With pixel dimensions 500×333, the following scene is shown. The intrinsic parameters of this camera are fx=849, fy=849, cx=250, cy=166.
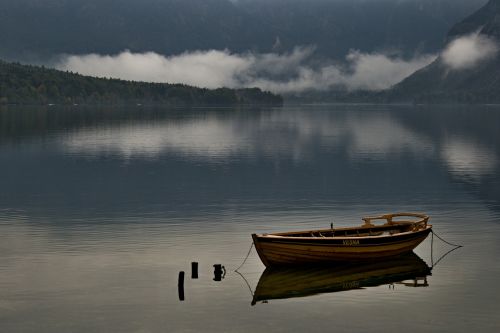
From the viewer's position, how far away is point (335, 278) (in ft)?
200

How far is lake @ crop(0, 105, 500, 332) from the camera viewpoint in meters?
51.3

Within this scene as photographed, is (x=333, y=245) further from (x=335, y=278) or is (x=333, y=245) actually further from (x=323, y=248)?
(x=335, y=278)

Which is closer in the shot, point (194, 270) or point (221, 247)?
point (194, 270)

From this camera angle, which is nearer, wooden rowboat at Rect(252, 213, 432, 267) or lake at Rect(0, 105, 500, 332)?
lake at Rect(0, 105, 500, 332)

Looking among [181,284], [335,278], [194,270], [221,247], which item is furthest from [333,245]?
[181,284]

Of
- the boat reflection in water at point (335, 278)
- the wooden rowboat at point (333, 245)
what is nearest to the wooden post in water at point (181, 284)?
the boat reflection in water at point (335, 278)

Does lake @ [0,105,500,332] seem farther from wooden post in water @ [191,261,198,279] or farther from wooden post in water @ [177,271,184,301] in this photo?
wooden post in water @ [191,261,198,279]

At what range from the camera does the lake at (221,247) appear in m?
51.3

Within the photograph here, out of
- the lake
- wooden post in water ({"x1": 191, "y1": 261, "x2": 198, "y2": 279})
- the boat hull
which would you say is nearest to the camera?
the lake

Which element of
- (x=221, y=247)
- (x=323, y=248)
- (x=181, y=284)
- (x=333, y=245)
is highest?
(x=333, y=245)

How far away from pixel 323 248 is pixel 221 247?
37.1 feet

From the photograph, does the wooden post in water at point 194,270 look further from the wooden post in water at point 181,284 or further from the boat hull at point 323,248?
the boat hull at point 323,248

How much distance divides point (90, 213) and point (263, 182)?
37.0m

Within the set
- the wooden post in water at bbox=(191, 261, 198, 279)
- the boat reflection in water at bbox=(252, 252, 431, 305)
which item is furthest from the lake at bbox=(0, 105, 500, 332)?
the wooden post in water at bbox=(191, 261, 198, 279)
